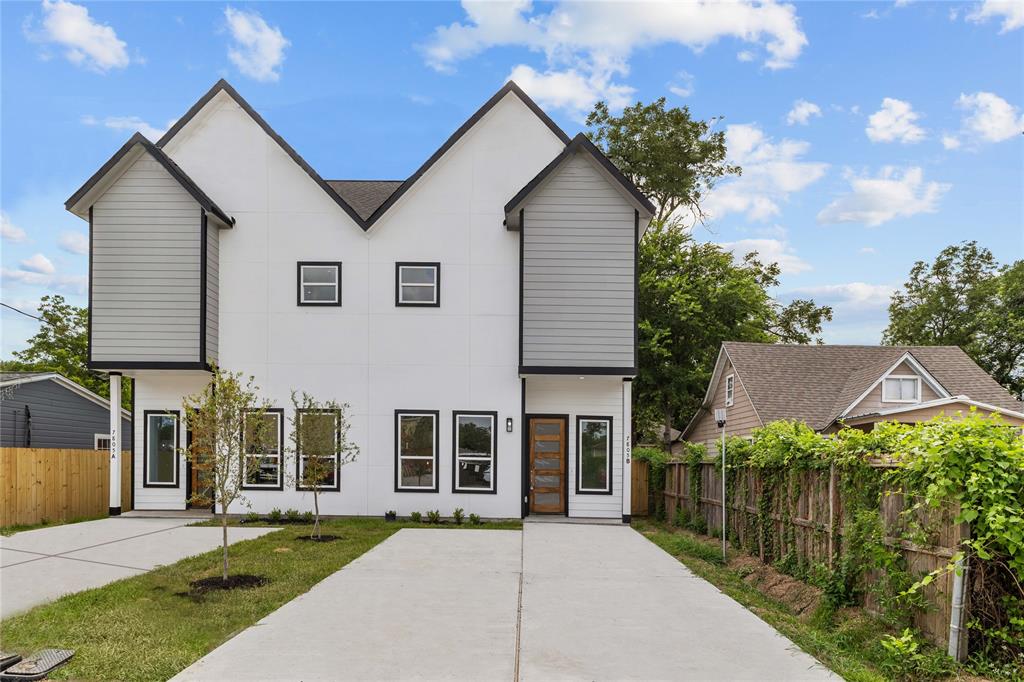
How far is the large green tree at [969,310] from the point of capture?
1423 inches

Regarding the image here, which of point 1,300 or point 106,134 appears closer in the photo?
point 106,134

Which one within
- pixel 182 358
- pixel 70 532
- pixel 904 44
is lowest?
pixel 70 532

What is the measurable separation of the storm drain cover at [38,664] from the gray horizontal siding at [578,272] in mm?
10647

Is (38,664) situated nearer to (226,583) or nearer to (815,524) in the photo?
(226,583)

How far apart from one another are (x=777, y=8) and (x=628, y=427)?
33.6ft

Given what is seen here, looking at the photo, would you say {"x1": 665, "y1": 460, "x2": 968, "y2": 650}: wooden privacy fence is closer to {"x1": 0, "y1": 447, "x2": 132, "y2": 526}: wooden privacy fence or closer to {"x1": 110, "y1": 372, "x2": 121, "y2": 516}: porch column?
{"x1": 110, "y1": 372, "x2": 121, "y2": 516}: porch column

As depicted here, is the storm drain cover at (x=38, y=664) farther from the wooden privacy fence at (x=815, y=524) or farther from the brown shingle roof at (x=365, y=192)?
the brown shingle roof at (x=365, y=192)

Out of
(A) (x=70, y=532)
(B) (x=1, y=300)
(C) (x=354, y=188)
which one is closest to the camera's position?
(A) (x=70, y=532)

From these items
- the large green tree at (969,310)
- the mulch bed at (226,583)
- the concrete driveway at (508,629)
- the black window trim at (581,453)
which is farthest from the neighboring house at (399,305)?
the large green tree at (969,310)

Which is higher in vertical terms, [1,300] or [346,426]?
[1,300]

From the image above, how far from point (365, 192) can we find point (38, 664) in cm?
1514

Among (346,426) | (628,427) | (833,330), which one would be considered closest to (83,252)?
(346,426)

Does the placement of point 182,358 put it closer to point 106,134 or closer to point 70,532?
point 70,532

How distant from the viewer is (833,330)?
4006 centimetres
